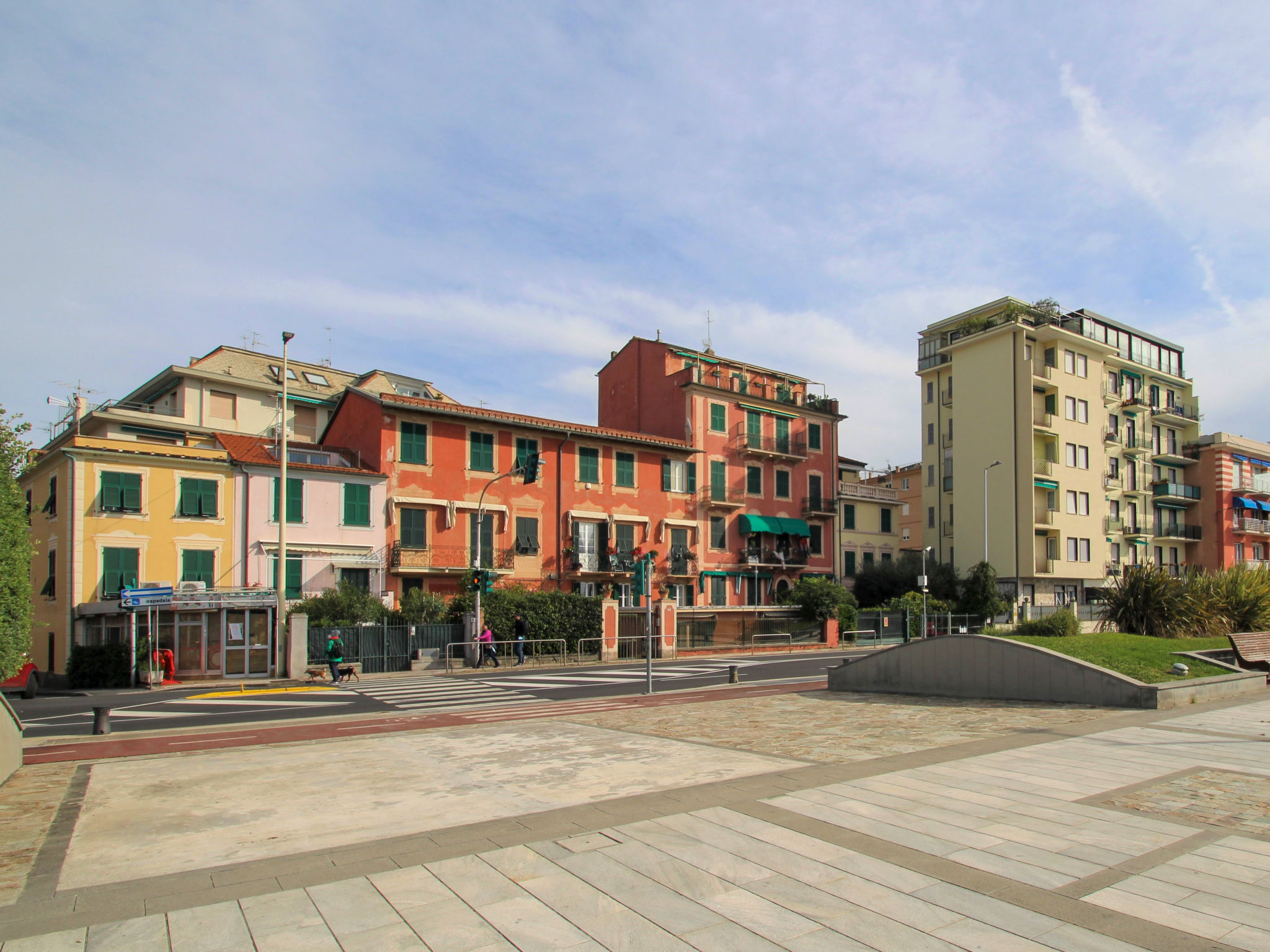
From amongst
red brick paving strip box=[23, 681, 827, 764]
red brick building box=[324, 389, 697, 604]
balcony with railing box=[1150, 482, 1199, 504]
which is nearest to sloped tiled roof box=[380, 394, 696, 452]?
red brick building box=[324, 389, 697, 604]

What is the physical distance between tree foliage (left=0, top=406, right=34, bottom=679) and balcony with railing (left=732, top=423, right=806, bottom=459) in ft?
111

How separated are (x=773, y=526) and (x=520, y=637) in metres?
20.6

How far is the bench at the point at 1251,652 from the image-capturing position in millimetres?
17625

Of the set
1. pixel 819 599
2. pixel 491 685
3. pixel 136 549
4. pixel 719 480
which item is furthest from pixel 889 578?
pixel 136 549

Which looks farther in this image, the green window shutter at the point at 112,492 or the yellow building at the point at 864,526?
the yellow building at the point at 864,526

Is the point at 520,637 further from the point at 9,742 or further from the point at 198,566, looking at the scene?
the point at 9,742

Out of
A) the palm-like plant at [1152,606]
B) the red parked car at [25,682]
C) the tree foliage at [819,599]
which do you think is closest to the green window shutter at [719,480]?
the tree foliage at [819,599]

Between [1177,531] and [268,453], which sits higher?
[268,453]

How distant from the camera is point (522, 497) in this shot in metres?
38.6

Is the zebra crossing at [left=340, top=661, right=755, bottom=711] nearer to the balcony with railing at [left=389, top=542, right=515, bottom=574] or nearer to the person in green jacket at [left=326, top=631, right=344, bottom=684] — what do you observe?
the person in green jacket at [left=326, top=631, right=344, bottom=684]

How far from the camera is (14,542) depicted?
17.4 meters

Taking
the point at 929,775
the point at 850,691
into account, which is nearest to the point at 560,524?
the point at 850,691

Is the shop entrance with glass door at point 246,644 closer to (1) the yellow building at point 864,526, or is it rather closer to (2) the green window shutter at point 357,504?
(2) the green window shutter at point 357,504

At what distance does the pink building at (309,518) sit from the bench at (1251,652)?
28.2m
